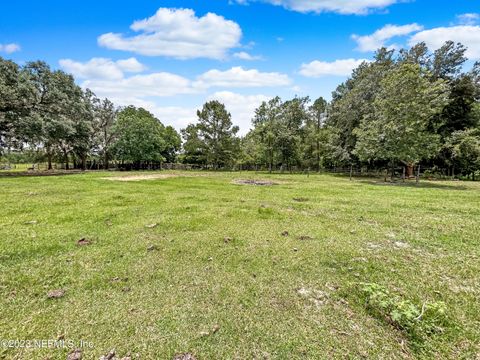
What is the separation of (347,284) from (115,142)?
3942cm

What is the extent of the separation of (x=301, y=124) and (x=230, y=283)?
128 feet

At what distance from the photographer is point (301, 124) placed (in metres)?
39.9

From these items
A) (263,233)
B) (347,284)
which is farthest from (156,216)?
(347,284)

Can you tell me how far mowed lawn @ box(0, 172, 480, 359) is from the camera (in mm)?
2451

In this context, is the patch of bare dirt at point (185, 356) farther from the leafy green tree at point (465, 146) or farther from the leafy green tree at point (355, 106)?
the leafy green tree at point (355, 106)

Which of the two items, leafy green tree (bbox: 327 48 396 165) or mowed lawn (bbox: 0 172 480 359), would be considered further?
leafy green tree (bbox: 327 48 396 165)

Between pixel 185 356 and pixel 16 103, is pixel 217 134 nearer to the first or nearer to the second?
pixel 16 103

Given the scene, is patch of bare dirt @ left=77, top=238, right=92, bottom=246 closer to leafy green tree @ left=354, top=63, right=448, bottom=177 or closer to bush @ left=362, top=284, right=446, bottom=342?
bush @ left=362, top=284, right=446, bottom=342

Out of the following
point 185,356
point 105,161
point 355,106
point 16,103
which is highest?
point 355,106

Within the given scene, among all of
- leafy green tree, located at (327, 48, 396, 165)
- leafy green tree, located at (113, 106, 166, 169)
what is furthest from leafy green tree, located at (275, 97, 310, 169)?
leafy green tree, located at (113, 106, 166, 169)

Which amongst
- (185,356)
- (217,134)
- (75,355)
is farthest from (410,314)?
(217,134)

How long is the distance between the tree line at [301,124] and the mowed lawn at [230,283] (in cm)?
1519

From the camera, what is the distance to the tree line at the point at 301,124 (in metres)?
19.1

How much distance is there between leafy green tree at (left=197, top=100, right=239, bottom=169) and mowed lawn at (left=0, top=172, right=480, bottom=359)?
114ft
